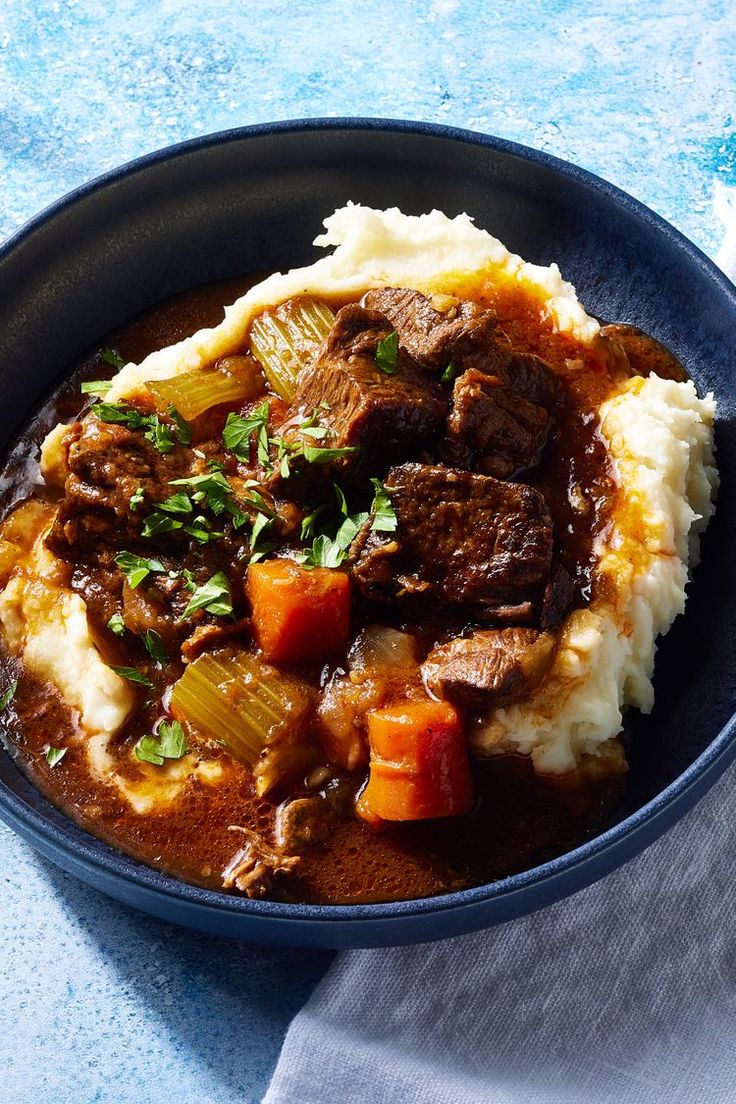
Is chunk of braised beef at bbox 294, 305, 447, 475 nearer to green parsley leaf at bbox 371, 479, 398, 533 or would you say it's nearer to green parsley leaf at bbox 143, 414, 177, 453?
green parsley leaf at bbox 371, 479, 398, 533

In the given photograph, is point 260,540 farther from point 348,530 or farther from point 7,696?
point 7,696

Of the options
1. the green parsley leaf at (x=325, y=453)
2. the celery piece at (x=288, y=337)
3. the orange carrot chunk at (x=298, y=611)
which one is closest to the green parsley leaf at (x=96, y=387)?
the celery piece at (x=288, y=337)

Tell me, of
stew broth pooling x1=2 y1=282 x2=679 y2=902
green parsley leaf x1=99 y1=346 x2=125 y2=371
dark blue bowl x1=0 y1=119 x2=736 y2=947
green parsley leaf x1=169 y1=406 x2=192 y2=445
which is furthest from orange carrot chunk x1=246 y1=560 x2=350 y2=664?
green parsley leaf x1=99 y1=346 x2=125 y2=371

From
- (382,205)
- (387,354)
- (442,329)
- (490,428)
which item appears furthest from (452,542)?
(382,205)

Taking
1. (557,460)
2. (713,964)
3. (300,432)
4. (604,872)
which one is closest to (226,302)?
(300,432)

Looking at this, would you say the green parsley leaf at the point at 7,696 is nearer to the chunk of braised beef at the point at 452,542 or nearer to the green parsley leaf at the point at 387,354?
the chunk of braised beef at the point at 452,542

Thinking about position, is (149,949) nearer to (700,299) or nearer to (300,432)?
(300,432)

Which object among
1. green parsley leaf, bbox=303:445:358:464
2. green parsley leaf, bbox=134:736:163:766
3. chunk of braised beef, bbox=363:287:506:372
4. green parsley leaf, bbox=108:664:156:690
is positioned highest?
chunk of braised beef, bbox=363:287:506:372
